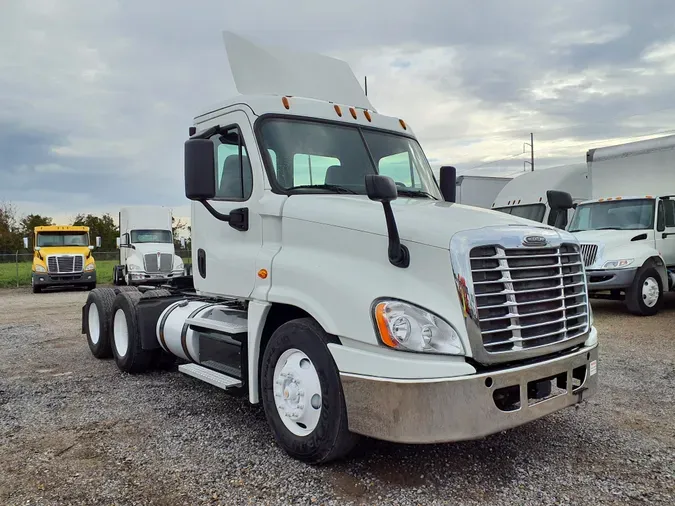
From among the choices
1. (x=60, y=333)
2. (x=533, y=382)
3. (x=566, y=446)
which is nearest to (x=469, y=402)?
(x=533, y=382)

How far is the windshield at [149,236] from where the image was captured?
23.1m

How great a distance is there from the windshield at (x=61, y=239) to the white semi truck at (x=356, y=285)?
19.1 m

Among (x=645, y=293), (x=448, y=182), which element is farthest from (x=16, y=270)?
(x=448, y=182)

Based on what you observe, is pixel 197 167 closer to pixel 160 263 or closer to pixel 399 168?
pixel 399 168

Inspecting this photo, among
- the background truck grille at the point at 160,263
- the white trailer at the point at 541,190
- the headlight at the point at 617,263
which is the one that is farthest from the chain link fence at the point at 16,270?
the headlight at the point at 617,263

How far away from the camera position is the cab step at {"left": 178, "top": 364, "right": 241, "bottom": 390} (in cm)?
452

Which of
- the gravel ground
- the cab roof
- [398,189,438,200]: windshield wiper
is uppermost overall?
the cab roof

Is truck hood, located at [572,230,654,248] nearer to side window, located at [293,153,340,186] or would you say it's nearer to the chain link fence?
side window, located at [293,153,340,186]

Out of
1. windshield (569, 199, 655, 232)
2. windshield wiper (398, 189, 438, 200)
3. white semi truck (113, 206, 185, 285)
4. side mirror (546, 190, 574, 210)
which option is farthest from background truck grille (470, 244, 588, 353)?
white semi truck (113, 206, 185, 285)

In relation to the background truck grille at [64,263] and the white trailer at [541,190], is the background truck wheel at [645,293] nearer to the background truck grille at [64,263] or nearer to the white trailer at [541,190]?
the white trailer at [541,190]

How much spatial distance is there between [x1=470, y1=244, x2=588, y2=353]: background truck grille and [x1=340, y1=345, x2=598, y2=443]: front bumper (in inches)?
8.2

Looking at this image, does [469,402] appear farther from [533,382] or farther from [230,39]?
[230,39]

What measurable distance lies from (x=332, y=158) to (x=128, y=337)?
3.47 m

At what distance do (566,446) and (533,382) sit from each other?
41.9 inches
